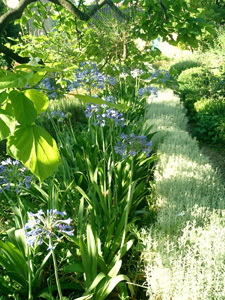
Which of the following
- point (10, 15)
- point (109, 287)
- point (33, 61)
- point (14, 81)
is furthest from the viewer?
point (109, 287)

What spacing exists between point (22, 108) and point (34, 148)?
0.10 metres

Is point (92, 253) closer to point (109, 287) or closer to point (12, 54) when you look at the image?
point (109, 287)

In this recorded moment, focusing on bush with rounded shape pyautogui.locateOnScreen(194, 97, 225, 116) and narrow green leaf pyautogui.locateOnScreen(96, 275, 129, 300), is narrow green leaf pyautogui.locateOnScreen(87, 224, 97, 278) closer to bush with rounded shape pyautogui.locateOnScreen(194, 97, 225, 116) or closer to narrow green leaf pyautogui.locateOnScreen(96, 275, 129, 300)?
narrow green leaf pyautogui.locateOnScreen(96, 275, 129, 300)

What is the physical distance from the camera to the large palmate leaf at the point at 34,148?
2.26ft

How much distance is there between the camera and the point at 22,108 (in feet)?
2.19

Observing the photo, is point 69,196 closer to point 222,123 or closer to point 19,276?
point 19,276

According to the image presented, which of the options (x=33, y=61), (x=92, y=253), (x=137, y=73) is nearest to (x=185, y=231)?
(x=92, y=253)

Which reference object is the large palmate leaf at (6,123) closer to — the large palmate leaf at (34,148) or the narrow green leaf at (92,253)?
the large palmate leaf at (34,148)

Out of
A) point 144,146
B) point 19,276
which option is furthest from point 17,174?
point 144,146

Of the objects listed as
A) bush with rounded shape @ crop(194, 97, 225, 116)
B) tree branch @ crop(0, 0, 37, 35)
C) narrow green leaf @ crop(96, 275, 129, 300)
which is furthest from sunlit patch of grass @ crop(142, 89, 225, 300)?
bush with rounded shape @ crop(194, 97, 225, 116)

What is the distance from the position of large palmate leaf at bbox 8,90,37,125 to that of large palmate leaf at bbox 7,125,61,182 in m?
0.04

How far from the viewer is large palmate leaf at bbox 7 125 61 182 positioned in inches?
27.1

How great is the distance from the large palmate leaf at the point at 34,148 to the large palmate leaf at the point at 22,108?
35mm

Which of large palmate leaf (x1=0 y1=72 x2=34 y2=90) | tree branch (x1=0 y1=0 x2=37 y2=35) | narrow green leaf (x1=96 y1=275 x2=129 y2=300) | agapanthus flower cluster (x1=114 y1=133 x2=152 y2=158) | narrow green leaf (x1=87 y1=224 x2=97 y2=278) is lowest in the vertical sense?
narrow green leaf (x1=96 y1=275 x2=129 y2=300)
